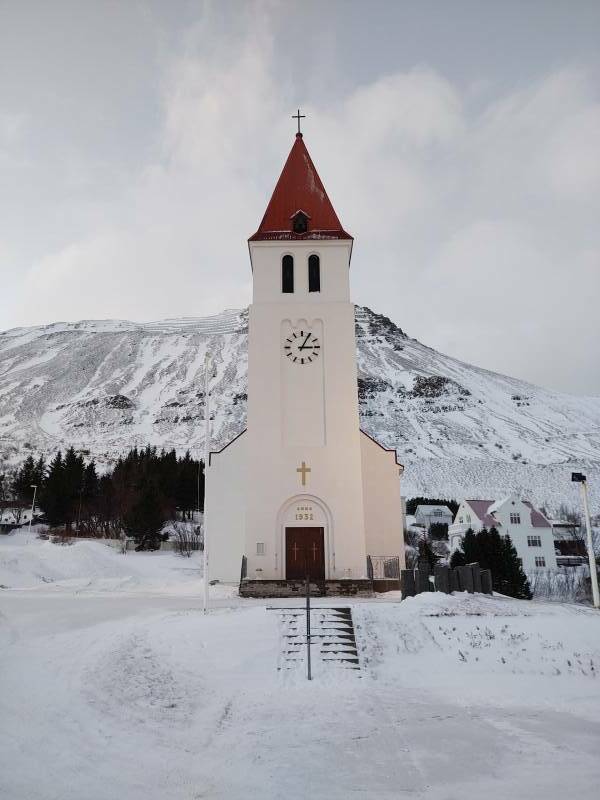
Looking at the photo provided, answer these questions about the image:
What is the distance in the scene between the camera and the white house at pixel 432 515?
343 feet

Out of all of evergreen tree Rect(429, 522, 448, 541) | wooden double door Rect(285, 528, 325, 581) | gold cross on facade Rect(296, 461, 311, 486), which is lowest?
wooden double door Rect(285, 528, 325, 581)

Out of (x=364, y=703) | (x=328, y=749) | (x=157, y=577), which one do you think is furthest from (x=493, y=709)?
(x=157, y=577)

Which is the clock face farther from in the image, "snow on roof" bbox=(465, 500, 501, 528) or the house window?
"snow on roof" bbox=(465, 500, 501, 528)

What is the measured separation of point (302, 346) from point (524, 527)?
5324 cm

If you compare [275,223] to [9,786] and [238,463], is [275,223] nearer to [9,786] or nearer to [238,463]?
[238,463]

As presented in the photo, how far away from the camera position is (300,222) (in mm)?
27125

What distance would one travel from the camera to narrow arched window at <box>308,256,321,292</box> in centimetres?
2644

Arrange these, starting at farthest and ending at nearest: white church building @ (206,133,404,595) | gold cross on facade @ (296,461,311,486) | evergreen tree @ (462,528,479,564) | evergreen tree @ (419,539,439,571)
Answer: evergreen tree @ (419,539,439,571) < evergreen tree @ (462,528,479,564) < gold cross on facade @ (296,461,311,486) < white church building @ (206,133,404,595)

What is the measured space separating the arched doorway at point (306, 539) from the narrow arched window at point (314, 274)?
8.87m

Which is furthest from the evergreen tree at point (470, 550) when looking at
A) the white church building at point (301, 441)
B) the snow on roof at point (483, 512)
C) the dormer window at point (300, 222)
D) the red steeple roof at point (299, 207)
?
the snow on roof at point (483, 512)

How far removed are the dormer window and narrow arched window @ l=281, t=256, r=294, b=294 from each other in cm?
134

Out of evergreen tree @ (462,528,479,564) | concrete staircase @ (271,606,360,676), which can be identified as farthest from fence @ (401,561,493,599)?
evergreen tree @ (462,528,479,564)

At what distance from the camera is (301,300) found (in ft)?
85.5

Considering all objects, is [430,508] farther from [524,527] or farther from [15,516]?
[15,516]
